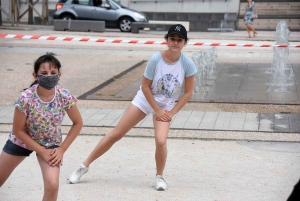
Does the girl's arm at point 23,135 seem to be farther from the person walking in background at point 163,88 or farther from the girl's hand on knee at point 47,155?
the person walking in background at point 163,88

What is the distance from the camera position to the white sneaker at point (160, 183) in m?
5.49

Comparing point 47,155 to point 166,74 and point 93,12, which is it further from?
point 93,12

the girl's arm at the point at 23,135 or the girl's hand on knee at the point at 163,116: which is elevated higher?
the girl's arm at the point at 23,135

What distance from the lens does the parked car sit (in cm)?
2581

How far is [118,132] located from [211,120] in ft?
10.1

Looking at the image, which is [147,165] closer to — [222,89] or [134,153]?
[134,153]

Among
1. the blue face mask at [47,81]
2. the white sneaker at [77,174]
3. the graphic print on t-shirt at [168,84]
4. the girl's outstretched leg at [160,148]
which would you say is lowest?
the white sneaker at [77,174]

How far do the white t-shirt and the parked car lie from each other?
20.5m

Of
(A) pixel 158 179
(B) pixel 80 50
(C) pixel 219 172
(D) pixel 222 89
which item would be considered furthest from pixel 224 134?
(B) pixel 80 50

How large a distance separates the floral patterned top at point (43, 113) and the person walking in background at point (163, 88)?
1.11 m

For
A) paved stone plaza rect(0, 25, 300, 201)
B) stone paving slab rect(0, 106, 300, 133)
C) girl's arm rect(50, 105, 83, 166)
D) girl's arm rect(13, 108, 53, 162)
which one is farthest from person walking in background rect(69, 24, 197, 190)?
stone paving slab rect(0, 106, 300, 133)

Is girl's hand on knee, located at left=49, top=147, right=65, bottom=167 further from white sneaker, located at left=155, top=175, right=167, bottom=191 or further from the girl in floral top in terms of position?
white sneaker, located at left=155, top=175, right=167, bottom=191

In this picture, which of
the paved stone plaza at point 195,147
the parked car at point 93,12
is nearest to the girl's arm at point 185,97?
the paved stone plaza at point 195,147

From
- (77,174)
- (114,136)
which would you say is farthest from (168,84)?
(77,174)
